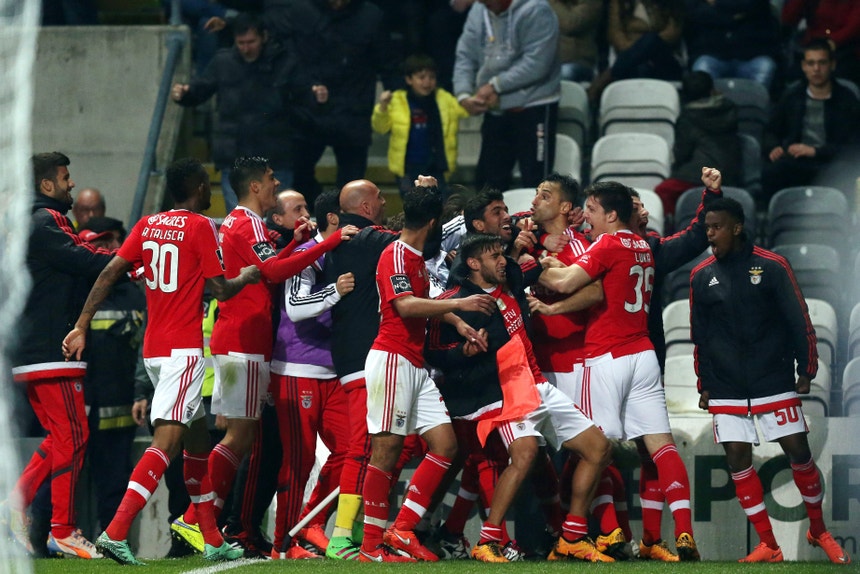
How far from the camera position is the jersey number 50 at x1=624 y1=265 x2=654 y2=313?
341 inches

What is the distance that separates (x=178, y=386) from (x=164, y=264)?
671 millimetres

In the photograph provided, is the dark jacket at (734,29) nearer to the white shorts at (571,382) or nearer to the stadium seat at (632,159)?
the stadium seat at (632,159)

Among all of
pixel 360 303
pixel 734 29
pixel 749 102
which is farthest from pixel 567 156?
pixel 360 303

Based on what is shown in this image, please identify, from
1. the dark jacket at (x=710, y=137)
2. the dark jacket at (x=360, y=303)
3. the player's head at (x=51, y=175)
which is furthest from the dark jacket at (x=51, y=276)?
the dark jacket at (x=710, y=137)

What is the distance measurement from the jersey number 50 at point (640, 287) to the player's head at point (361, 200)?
154 centimetres

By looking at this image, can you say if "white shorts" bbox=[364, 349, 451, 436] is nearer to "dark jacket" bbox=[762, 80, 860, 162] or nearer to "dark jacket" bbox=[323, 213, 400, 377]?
"dark jacket" bbox=[323, 213, 400, 377]

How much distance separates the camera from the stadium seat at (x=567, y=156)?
12.4 metres

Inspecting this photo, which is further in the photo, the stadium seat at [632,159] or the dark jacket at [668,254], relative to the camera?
the stadium seat at [632,159]

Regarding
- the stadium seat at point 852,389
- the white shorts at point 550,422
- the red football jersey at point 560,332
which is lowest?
the white shorts at point 550,422

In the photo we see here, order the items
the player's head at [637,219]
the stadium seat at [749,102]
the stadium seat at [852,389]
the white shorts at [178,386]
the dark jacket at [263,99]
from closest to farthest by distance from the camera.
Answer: the white shorts at [178,386], the player's head at [637,219], the stadium seat at [852,389], the dark jacket at [263,99], the stadium seat at [749,102]

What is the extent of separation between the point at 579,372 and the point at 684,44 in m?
6.48

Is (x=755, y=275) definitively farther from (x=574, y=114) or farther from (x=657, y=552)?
(x=574, y=114)

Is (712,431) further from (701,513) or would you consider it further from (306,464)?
(306,464)

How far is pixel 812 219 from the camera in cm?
1175
